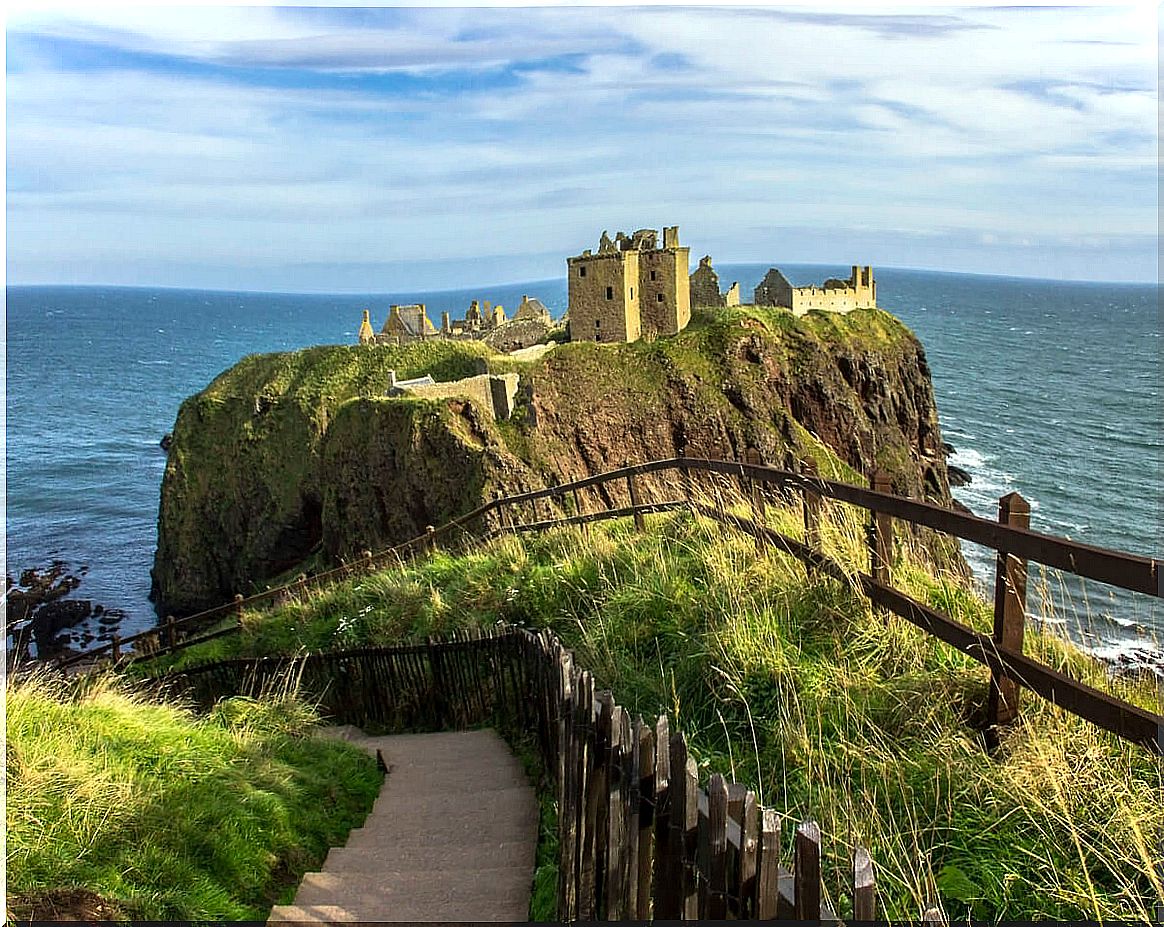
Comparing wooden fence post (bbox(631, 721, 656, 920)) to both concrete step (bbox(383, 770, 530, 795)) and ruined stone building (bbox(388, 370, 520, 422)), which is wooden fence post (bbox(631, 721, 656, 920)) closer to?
concrete step (bbox(383, 770, 530, 795))

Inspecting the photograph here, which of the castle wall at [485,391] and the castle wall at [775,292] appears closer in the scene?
the castle wall at [485,391]

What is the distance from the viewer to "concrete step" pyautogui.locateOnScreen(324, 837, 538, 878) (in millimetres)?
5766

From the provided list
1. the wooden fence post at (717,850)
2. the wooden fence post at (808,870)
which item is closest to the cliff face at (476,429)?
the wooden fence post at (717,850)

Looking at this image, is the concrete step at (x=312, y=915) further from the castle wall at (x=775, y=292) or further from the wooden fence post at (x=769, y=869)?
the castle wall at (x=775, y=292)

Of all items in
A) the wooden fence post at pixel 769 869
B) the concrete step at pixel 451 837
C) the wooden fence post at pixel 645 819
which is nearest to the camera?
the wooden fence post at pixel 769 869

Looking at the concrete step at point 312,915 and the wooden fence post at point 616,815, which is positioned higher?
the wooden fence post at point 616,815

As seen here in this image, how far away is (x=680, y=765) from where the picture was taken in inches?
121

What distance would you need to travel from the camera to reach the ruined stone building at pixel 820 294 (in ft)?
196

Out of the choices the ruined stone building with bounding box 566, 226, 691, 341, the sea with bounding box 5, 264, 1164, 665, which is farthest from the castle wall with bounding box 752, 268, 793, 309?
the sea with bounding box 5, 264, 1164, 665

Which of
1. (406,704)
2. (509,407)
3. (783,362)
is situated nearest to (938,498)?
(783,362)

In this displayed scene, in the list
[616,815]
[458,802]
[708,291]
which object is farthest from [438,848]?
[708,291]

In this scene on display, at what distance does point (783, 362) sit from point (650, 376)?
29.1 ft

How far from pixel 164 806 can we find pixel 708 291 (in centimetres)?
5771

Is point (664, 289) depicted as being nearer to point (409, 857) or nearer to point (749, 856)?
point (409, 857)
